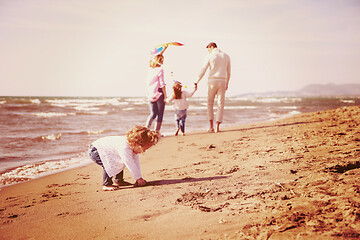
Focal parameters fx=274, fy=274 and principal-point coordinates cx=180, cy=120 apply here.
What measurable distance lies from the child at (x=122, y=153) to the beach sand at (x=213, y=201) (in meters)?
0.20

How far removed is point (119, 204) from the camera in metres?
2.52

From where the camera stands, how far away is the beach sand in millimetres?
1727

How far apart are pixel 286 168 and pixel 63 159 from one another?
3.93 m

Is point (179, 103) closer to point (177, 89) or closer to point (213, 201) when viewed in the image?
point (177, 89)

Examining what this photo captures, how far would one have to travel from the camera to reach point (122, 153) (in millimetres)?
3145

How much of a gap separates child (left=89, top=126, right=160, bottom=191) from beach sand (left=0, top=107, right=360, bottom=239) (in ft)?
0.67

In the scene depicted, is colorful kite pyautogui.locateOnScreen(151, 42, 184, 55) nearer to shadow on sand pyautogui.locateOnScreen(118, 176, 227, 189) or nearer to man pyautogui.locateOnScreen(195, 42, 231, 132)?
man pyautogui.locateOnScreen(195, 42, 231, 132)

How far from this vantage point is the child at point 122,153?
3.08 meters

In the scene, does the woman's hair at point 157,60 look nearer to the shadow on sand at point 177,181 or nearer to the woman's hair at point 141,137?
the woman's hair at point 141,137

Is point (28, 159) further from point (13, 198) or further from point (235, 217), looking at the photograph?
point (235, 217)

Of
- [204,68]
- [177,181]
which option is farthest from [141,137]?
[204,68]

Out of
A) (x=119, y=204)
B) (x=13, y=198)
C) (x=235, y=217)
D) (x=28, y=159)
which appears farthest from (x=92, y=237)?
(x=28, y=159)

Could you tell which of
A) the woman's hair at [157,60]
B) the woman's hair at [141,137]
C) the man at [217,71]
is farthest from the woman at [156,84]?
the woman's hair at [141,137]

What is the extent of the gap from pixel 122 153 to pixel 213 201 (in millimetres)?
1309
